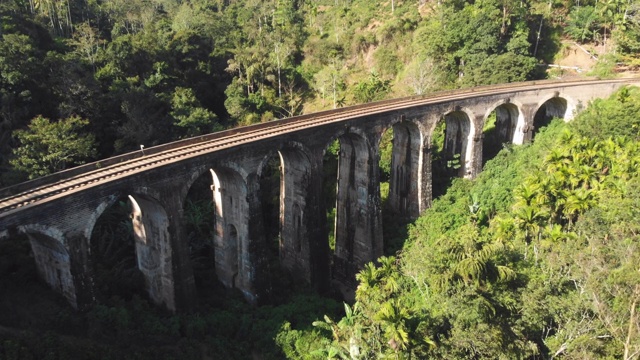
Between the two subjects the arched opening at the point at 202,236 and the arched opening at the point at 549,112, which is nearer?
the arched opening at the point at 202,236

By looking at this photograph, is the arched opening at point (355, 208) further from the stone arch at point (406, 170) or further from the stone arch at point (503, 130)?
the stone arch at point (503, 130)

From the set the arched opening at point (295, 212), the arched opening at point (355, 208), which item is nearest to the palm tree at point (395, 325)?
the arched opening at point (295, 212)

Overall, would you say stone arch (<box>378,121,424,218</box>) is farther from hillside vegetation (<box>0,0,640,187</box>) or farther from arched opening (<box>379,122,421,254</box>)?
hillside vegetation (<box>0,0,640,187</box>)

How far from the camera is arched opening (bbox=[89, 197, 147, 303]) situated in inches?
875

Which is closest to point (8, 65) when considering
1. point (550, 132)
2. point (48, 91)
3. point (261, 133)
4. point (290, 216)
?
point (48, 91)

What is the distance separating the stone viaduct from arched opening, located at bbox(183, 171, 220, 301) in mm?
832

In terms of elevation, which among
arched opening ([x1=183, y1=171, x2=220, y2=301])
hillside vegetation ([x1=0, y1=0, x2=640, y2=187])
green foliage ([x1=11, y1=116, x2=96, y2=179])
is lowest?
arched opening ([x1=183, y1=171, x2=220, y2=301])

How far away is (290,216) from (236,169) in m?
6.26

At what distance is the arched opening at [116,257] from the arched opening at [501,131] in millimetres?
28342

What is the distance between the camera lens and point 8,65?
32.5 m

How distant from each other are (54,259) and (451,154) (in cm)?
2886

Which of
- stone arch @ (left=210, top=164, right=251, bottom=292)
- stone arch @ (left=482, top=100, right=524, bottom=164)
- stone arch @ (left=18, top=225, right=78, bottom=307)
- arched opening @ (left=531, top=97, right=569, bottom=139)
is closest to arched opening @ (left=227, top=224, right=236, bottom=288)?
stone arch @ (left=210, top=164, right=251, bottom=292)

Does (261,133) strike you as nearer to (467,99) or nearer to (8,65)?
(467,99)

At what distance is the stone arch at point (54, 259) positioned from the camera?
55.2ft
